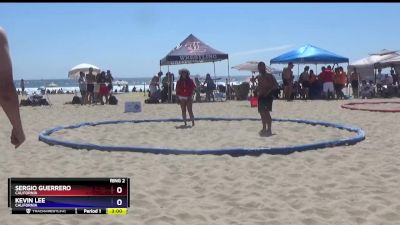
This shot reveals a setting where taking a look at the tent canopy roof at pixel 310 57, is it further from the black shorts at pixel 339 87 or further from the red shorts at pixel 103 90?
the red shorts at pixel 103 90

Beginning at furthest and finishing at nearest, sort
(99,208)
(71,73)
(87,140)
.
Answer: (71,73) → (87,140) → (99,208)

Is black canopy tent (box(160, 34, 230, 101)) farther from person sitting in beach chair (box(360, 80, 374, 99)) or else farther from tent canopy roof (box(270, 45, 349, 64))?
person sitting in beach chair (box(360, 80, 374, 99))

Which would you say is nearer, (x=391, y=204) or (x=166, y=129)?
(x=391, y=204)

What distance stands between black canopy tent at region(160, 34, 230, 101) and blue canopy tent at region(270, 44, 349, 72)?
2925 millimetres

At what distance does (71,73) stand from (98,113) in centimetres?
1205

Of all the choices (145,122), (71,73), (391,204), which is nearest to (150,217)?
(391,204)

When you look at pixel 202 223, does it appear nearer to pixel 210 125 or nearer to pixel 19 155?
pixel 19 155

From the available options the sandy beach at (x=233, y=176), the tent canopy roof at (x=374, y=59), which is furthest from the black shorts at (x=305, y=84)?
the sandy beach at (x=233, y=176)

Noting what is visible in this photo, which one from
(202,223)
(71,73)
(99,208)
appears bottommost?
(202,223)

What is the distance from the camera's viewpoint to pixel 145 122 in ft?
39.5

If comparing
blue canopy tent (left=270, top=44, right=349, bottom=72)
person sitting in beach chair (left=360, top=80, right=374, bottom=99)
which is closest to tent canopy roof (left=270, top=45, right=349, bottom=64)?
blue canopy tent (left=270, top=44, right=349, bottom=72)

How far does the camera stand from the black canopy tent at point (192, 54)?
64.4ft

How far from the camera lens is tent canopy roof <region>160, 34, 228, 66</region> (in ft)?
64.4
